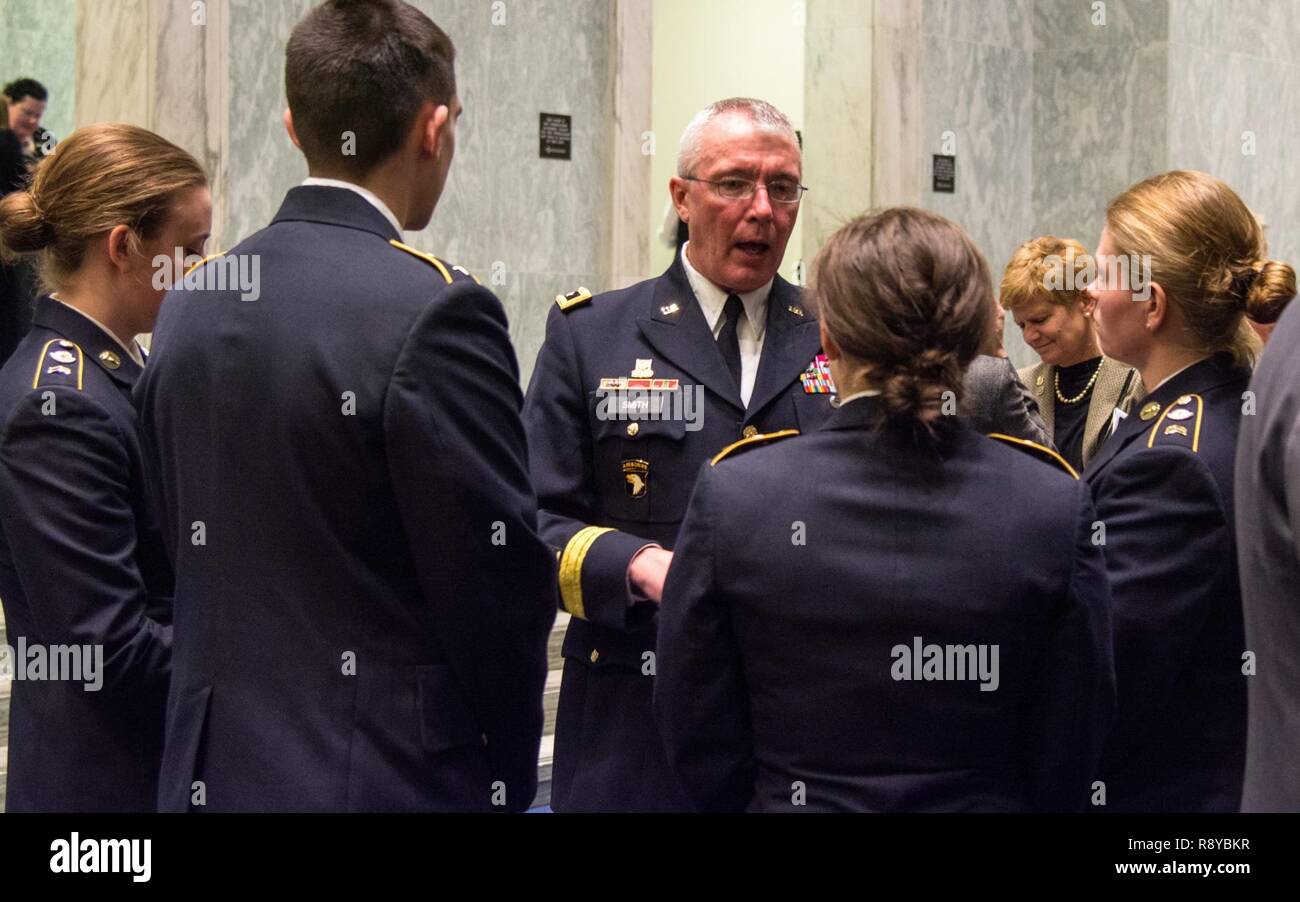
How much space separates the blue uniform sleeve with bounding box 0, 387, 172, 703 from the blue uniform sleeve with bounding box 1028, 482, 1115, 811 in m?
1.24

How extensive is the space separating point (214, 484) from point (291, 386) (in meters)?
0.17

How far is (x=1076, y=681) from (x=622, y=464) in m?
1.03

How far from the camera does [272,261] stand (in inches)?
80.5

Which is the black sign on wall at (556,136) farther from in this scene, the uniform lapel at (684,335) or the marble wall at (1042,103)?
the uniform lapel at (684,335)

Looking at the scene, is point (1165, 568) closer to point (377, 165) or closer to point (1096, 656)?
point (1096, 656)

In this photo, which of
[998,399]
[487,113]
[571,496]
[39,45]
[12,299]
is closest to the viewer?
[571,496]

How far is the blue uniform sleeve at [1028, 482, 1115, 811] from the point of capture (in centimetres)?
196

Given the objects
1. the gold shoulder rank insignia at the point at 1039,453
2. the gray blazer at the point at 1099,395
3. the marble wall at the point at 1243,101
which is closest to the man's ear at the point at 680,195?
the gold shoulder rank insignia at the point at 1039,453

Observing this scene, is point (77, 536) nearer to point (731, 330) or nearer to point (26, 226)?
point (26, 226)

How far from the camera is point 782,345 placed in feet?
9.34

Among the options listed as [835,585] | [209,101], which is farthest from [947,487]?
[209,101]

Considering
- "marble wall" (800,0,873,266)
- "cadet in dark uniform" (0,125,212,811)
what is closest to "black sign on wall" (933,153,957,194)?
"marble wall" (800,0,873,266)

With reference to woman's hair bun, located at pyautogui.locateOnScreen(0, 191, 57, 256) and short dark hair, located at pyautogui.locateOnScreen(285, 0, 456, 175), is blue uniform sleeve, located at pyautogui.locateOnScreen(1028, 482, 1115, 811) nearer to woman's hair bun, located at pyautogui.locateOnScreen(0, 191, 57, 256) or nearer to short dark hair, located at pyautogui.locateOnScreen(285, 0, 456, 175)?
short dark hair, located at pyautogui.locateOnScreen(285, 0, 456, 175)

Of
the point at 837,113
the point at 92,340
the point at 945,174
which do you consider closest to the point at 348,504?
the point at 92,340
